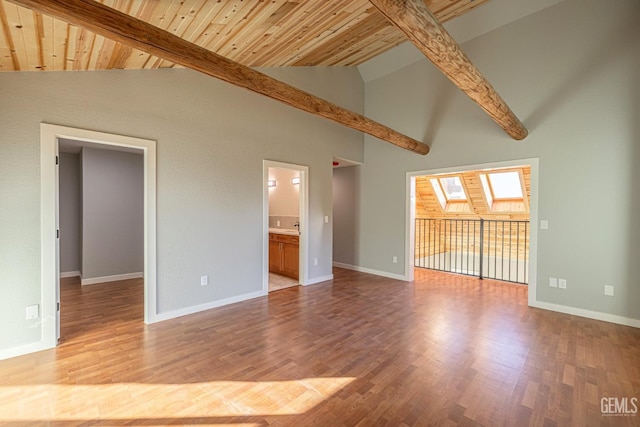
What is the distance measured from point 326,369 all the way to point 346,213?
4.43 m

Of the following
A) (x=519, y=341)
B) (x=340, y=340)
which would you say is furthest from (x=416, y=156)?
(x=340, y=340)

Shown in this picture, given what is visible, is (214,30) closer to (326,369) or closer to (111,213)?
(326,369)

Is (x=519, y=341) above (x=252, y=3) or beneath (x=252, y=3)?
beneath

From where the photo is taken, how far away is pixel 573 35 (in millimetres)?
3770

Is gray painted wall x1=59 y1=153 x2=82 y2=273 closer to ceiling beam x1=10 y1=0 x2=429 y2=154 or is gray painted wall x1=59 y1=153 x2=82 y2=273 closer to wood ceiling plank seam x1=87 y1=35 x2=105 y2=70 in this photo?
wood ceiling plank seam x1=87 y1=35 x2=105 y2=70

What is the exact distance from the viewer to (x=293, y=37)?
354 cm

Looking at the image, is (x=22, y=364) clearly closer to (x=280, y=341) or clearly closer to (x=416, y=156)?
(x=280, y=341)

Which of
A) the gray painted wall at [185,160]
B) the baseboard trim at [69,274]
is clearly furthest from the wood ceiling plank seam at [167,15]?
the baseboard trim at [69,274]

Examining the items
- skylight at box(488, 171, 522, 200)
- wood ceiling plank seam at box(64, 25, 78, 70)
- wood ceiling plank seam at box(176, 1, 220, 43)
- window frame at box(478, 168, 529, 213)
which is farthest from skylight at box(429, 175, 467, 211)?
wood ceiling plank seam at box(64, 25, 78, 70)

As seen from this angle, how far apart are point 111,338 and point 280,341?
1.77 meters

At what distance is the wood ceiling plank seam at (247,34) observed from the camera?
8.71 ft

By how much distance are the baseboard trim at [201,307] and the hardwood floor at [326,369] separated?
0.38 ft

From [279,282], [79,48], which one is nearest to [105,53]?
[79,48]

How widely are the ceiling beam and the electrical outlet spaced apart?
2584 mm
